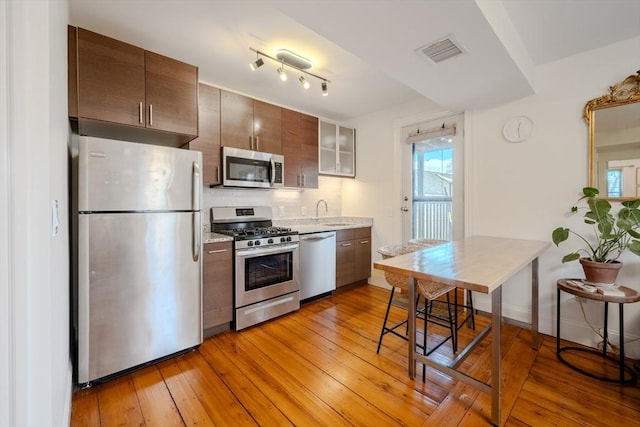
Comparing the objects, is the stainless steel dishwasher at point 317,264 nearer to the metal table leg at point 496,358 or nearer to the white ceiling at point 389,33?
the white ceiling at point 389,33

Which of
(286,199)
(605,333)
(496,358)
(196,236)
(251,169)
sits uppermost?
(251,169)

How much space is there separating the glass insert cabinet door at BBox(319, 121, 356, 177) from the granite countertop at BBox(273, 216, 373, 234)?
0.71 m

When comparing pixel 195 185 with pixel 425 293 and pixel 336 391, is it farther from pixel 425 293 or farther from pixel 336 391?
pixel 425 293

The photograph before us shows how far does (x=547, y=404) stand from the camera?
5.44 feet

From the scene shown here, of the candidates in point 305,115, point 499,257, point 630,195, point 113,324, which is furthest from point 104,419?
point 630,195

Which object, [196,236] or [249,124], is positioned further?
[249,124]

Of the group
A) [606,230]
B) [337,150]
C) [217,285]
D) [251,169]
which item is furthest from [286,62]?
[606,230]

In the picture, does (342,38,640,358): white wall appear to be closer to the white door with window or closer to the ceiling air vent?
the white door with window

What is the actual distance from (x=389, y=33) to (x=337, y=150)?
7.98ft

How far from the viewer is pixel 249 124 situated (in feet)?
9.93

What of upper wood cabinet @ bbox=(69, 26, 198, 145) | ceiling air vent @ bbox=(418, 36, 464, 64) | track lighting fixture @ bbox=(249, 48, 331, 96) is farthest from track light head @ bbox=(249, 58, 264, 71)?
ceiling air vent @ bbox=(418, 36, 464, 64)

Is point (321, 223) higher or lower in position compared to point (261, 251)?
higher

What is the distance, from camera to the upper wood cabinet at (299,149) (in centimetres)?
341

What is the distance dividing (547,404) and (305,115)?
3.54m
